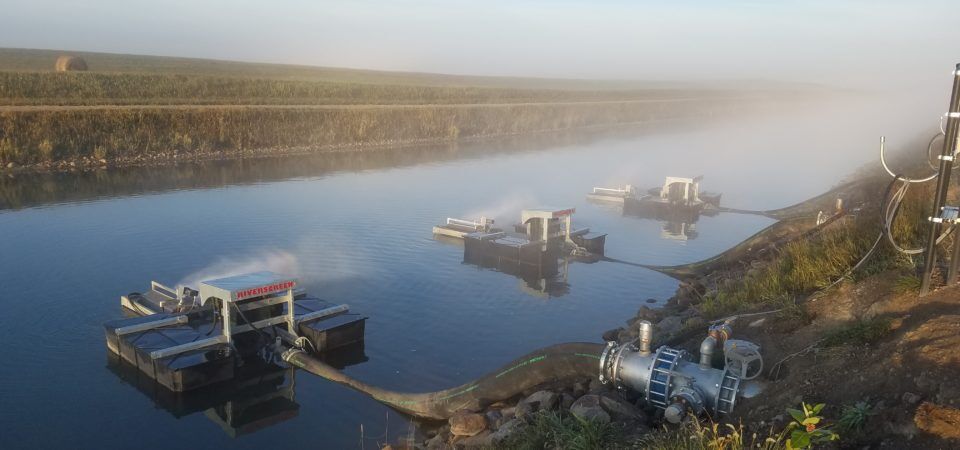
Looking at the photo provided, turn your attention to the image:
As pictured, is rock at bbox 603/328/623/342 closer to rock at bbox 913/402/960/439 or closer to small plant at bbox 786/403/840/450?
small plant at bbox 786/403/840/450

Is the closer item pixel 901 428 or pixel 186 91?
pixel 901 428

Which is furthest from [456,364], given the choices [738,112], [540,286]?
[738,112]

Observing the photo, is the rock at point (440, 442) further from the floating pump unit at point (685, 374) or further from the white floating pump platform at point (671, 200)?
the white floating pump platform at point (671, 200)

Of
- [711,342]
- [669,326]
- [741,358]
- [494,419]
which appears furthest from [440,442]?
[669,326]

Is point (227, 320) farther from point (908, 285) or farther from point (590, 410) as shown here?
point (908, 285)

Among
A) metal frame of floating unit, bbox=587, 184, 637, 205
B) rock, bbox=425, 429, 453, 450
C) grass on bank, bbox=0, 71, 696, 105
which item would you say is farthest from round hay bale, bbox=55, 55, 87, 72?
rock, bbox=425, 429, 453, 450

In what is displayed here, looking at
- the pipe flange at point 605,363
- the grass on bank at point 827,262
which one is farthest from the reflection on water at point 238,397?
the grass on bank at point 827,262

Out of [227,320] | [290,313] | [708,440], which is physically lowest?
[290,313]
